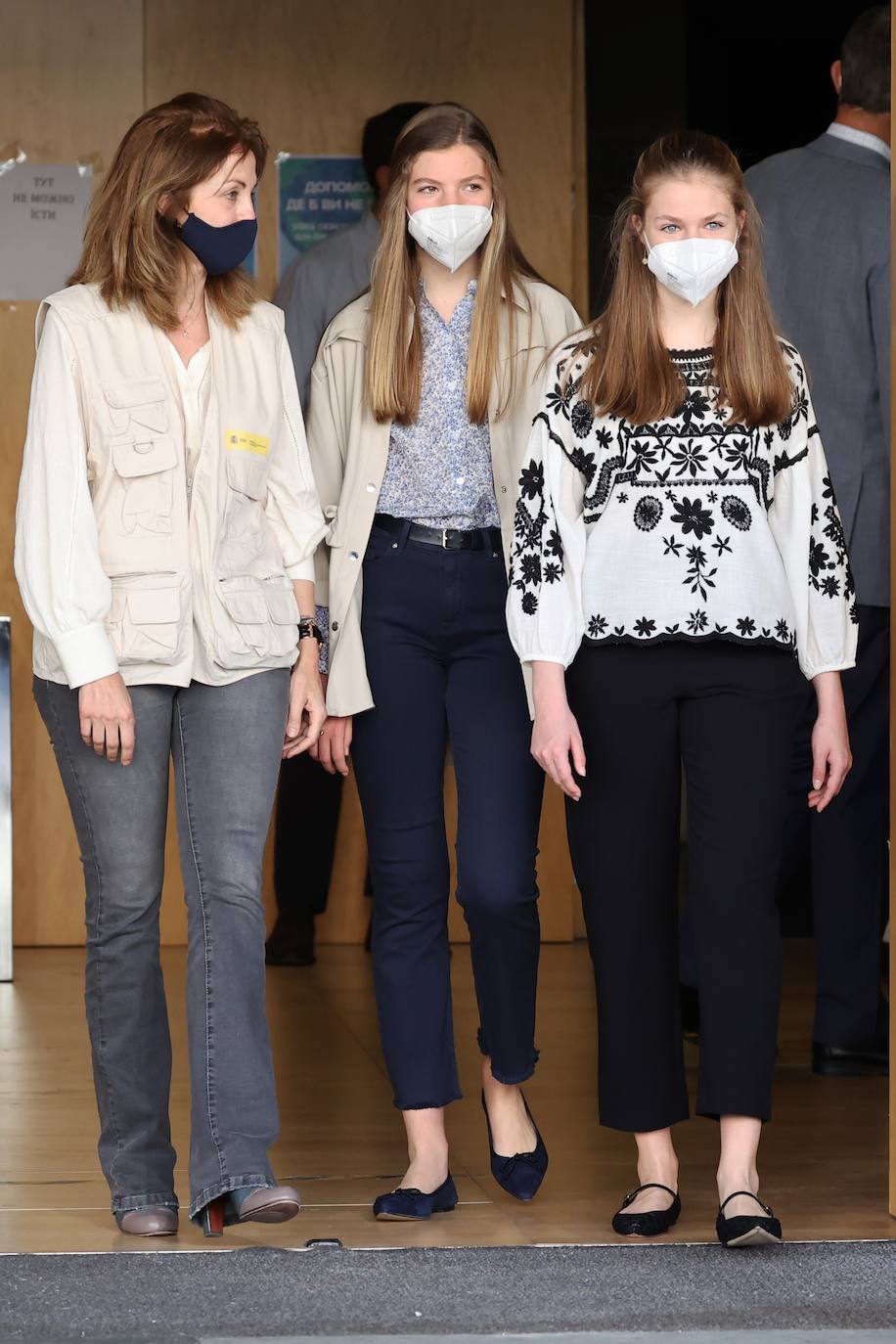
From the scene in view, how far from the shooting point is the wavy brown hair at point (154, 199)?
295cm

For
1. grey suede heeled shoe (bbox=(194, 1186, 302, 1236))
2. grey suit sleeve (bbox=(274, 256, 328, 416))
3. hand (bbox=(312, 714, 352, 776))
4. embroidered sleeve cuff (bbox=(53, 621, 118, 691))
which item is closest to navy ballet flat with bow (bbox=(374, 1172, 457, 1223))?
grey suede heeled shoe (bbox=(194, 1186, 302, 1236))

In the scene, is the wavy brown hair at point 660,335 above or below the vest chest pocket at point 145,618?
above

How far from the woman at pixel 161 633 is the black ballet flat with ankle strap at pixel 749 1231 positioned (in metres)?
0.60

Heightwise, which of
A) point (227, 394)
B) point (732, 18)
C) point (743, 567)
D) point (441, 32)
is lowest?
point (743, 567)

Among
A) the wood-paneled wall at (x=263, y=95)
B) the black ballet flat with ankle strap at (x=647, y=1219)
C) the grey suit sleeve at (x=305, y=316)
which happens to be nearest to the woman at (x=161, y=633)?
the black ballet flat with ankle strap at (x=647, y=1219)

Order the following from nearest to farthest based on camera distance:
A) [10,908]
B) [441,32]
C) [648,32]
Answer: [10,908] < [441,32] < [648,32]

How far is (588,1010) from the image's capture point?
4820 millimetres

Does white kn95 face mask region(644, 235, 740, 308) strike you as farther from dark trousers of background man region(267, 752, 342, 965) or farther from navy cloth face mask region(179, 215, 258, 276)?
dark trousers of background man region(267, 752, 342, 965)

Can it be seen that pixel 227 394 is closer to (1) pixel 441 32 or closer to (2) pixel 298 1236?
(2) pixel 298 1236

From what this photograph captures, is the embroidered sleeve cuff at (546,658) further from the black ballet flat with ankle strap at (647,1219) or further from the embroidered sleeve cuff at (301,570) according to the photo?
the black ballet flat with ankle strap at (647,1219)

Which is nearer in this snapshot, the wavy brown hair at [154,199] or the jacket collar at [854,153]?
the wavy brown hair at [154,199]

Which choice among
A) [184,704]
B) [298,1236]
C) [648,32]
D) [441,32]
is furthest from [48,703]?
[648,32]

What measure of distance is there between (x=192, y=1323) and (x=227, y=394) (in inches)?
51.5

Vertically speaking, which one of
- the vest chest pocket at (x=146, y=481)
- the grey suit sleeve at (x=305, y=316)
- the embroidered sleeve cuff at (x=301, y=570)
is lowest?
the embroidered sleeve cuff at (x=301, y=570)
